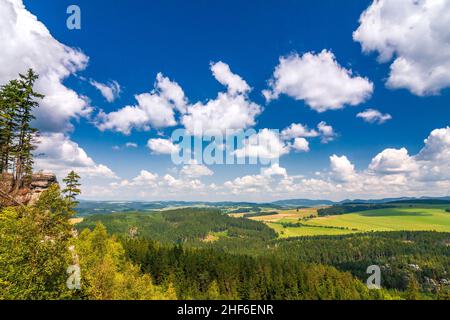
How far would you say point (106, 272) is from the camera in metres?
43.5

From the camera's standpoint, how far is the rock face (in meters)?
51.2

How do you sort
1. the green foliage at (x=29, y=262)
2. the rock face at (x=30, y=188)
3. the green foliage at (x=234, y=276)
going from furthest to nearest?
the green foliage at (x=234, y=276) → the rock face at (x=30, y=188) → the green foliage at (x=29, y=262)

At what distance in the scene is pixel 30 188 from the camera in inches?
2272

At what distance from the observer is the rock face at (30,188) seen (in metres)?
51.2

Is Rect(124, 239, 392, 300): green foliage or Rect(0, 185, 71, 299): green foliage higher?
Rect(0, 185, 71, 299): green foliage

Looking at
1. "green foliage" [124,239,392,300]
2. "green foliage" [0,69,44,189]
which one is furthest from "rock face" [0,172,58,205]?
"green foliage" [124,239,392,300]

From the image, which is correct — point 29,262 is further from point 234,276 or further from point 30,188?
point 234,276

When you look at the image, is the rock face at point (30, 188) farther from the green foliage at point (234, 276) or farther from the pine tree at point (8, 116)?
the green foliage at point (234, 276)

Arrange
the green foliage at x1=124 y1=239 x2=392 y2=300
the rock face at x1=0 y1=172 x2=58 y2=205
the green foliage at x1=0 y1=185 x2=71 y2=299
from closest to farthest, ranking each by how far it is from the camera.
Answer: the green foliage at x1=0 y1=185 x2=71 y2=299, the rock face at x1=0 y1=172 x2=58 y2=205, the green foliage at x1=124 y1=239 x2=392 y2=300

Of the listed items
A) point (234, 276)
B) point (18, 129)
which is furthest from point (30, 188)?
point (234, 276)

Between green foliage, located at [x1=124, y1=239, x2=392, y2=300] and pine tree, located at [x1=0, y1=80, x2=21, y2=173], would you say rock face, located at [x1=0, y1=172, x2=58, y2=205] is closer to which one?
pine tree, located at [x1=0, y1=80, x2=21, y2=173]

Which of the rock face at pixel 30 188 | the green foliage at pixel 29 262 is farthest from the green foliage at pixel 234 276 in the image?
the green foliage at pixel 29 262
